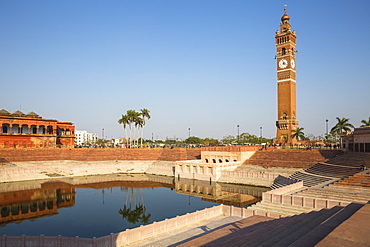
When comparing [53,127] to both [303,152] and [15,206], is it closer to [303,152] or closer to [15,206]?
[15,206]

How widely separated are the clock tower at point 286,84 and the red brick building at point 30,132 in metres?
63.4

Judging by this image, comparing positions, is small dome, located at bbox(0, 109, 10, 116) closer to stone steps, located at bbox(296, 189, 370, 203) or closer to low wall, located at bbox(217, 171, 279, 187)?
low wall, located at bbox(217, 171, 279, 187)

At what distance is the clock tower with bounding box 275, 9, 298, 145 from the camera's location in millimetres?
77125

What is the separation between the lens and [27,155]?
63844mm

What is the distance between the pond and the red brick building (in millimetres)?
27857

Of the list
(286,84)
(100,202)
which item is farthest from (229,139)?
(100,202)

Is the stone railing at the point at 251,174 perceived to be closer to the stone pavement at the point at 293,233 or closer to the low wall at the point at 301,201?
the low wall at the point at 301,201

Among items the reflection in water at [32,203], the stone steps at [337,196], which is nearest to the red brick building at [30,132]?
the reflection in water at [32,203]

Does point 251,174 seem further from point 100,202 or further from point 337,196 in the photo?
point 100,202

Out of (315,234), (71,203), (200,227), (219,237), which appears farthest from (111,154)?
(315,234)

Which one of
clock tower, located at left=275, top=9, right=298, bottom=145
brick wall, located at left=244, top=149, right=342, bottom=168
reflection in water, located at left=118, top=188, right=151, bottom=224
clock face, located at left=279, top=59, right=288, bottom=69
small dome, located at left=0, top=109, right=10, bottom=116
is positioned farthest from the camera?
clock face, located at left=279, top=59, right=288, bottom=69

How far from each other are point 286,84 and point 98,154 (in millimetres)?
54858

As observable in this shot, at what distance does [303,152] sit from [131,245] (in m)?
45.0

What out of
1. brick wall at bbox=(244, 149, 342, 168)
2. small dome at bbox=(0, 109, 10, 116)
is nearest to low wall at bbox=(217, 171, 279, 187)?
brick wall at bbox=(244, 149, 342, 168)
